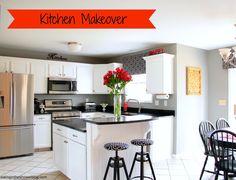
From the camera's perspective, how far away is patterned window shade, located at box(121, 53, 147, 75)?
5.28m

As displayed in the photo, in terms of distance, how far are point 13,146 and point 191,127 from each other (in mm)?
3933

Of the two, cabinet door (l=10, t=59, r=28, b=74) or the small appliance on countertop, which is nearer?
cabinet door (l=10, t=59, r=28, b=74)

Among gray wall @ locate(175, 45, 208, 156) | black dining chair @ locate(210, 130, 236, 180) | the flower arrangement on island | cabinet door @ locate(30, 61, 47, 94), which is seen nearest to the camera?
black dining chair @ locate(210, 130, 236, 180)

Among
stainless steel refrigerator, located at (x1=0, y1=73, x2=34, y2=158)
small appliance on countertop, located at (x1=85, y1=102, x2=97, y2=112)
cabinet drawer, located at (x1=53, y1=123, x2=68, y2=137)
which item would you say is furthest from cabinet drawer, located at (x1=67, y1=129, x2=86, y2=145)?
small appliance on countertop, located at (x1=85, y1=102, x2=97, y2=112)

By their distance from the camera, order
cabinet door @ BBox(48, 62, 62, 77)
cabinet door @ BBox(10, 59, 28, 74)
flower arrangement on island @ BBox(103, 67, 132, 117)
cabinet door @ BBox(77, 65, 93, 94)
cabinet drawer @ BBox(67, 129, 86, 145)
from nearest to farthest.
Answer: cabinet drawer @ BBox(67, 129, 86, 145)
flower arrangement on island @ BBox(103, 67, 132, 117)
cabinet door @ BBox(10, 59, 28, 74)
cabinet door @ BBox(48, 62, 62, 77)
cabinet door @ BBox(77, 65, 93, 94)

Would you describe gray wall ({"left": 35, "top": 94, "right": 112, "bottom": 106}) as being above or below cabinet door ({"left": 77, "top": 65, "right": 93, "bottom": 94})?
below

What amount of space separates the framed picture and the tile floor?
4.79 feet

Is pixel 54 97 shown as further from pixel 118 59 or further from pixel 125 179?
pixel 125 179

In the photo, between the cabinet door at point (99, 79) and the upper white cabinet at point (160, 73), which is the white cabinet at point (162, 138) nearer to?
the upper white cabinet at point (160, 73)

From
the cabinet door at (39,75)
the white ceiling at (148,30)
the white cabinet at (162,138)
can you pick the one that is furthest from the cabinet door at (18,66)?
the white cabinet at (162,138)

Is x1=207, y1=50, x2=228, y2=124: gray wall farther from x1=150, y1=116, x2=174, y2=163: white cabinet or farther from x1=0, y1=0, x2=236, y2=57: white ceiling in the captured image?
x1=150, y1=116, x2=174, y2=163: white cabinet

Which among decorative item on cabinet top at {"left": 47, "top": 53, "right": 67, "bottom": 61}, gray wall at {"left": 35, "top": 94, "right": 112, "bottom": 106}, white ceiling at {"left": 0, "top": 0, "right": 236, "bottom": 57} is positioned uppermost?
white ceiling at {"left": 0, "top": 0, "right": 236, "bottom": 57}

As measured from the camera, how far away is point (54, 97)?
229 inches

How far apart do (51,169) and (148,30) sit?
2.99 metres
